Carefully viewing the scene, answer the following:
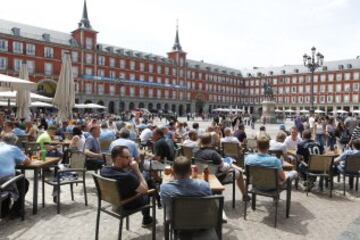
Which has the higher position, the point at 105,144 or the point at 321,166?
the point at 105,144

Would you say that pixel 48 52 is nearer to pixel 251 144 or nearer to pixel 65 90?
pixel 65 90

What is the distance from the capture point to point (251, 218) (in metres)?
5.79

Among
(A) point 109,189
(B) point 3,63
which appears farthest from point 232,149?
(B) point 3,63

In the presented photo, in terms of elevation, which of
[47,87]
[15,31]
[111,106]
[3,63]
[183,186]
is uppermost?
[15,31]

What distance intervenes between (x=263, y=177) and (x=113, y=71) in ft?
188

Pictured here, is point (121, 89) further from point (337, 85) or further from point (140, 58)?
point (337, 85)

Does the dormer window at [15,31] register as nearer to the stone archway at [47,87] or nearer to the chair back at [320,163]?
the stone archway at [47,87]

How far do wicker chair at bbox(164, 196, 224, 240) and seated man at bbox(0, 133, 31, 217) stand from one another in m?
2.92

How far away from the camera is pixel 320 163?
23.6 ft

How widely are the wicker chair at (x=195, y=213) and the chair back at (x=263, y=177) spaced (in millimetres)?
1992

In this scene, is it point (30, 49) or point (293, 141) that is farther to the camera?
point (30, 49)

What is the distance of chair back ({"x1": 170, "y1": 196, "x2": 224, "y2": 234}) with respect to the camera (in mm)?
3678

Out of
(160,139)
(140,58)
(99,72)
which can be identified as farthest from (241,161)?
(140,58)

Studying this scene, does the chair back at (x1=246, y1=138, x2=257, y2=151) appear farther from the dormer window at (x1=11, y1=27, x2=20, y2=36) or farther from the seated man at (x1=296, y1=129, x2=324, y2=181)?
the dormer window at (x1=11, y1=27, x2=20, y2=36)
